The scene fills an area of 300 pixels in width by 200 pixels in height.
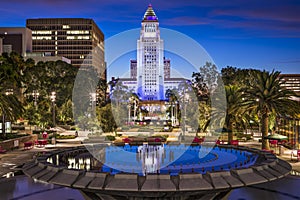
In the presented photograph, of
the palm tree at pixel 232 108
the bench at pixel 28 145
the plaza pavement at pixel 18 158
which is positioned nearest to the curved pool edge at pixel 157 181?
the plaza pavement at pixel 18 158

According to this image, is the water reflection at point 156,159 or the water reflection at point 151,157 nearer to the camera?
the water reflection at point 156,159

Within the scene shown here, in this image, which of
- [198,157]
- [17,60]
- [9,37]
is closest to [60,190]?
[198,157]

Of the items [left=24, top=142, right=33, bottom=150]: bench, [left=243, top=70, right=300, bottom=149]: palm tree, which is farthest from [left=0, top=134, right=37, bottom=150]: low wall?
[left=243, top=70, right=300, bottom=149]: palm tree

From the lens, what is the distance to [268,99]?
113 ft

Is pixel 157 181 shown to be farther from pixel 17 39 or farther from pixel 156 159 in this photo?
pixel 17 39

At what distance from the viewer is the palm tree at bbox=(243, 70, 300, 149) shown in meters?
34.0

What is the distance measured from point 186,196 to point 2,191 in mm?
12151

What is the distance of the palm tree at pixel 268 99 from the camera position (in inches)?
1340

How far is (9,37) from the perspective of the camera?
396 ft

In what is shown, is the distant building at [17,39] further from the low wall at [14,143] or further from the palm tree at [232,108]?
the palm tree at [232,108]

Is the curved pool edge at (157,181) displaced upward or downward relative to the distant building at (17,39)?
downward

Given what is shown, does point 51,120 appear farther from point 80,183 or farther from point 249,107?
point 80,183

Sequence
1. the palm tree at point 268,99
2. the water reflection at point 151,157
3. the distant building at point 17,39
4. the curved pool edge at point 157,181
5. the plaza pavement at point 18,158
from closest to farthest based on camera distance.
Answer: the curved pool edge at point 157,181 → the water reflection at point 151,157 → the plaza pavement at point 18,158 → the palm tree at point 268,99 → the distant building at point 17,39

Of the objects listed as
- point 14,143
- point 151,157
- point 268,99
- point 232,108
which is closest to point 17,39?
point 14,143
